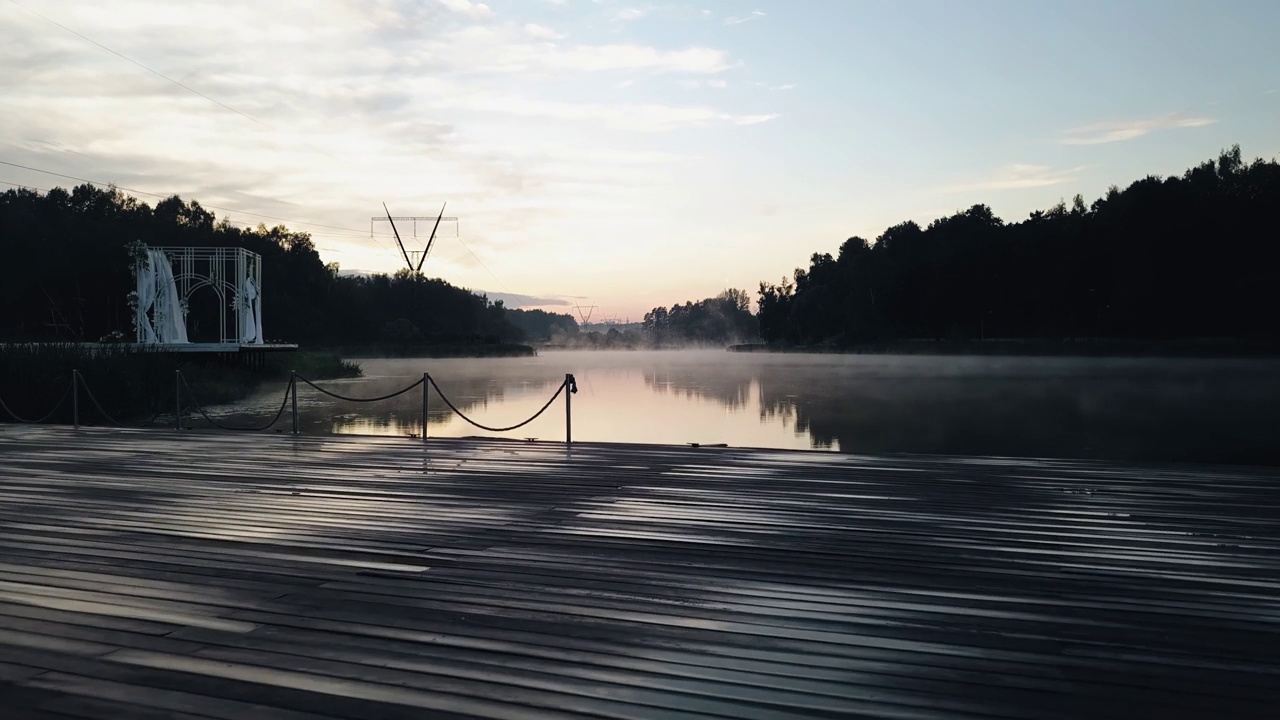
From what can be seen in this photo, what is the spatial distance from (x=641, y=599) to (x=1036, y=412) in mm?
21665

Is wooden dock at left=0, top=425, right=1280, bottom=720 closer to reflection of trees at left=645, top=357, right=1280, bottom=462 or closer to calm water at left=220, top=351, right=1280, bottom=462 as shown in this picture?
calm water at left=220, top=351, right=1280, bottom=462

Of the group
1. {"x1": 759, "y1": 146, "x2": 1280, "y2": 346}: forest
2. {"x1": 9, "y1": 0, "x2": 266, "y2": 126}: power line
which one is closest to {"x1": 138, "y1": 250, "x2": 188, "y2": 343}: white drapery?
{"x1": 9, "y1": 0, "x2": 266, "y2": 126}: power line

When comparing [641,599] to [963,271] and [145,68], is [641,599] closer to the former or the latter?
[145,68]

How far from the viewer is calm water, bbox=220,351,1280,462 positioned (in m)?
16.5

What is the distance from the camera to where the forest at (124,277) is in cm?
5294

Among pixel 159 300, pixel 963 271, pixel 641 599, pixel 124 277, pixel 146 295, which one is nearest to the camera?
pixel 641 599

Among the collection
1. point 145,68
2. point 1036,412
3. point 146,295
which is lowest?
point 1036,412

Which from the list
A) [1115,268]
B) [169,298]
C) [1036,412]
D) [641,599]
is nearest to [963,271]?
[1115,268]

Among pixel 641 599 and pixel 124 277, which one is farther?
pixel 124 277

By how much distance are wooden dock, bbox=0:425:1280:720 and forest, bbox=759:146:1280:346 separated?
184 feet

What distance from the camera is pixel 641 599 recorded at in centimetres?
379

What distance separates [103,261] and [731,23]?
170 feet

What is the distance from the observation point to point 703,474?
7.89 m

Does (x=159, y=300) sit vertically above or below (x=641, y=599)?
above
